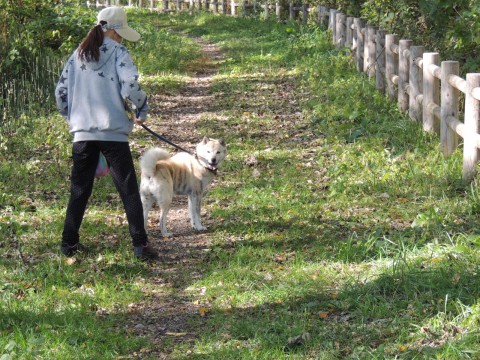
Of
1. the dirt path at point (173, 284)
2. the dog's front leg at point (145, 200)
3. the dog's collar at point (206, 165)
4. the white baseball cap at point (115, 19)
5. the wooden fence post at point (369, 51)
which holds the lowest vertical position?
the dirt path at point (173, 284)

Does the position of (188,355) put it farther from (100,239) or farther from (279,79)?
(279,79)

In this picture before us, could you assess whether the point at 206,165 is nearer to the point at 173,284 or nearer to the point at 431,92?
the point at 173,284

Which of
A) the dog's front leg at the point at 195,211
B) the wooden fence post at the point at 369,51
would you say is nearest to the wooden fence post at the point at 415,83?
the wooden fence post at the point at 369,51

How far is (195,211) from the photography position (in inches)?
318

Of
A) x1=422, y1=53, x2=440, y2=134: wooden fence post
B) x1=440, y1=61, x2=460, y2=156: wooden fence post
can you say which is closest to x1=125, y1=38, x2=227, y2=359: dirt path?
x1=440, y1=61, x2=460, y2=156: wooden fence post

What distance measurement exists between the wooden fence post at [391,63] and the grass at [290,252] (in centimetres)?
40

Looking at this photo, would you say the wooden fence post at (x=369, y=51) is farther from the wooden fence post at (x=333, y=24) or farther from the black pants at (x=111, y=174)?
the black pants at (x=111, y=174)

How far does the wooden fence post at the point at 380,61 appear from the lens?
567 inches

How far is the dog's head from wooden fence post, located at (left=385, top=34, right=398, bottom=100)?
20.0 feet

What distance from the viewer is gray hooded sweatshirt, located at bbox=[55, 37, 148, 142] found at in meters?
6.67

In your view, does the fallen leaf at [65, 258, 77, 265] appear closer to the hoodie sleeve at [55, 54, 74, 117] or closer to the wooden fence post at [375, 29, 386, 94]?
the hoodie sleeve at [55, 54, 74, 117]

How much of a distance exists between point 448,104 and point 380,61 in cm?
502

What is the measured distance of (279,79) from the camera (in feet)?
58.5

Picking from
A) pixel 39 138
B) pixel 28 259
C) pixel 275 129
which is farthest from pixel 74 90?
pixel 275 129
